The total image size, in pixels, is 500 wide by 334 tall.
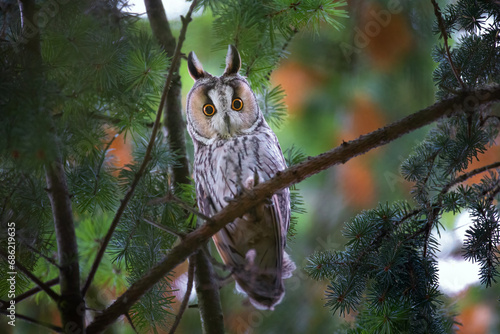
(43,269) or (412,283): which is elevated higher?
(43,269)

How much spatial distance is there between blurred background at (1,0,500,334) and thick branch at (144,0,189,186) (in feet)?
0.96

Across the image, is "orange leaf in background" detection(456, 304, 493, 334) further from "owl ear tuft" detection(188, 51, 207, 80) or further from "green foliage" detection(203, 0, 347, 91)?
"owl ear tuft" detection(188, 51, 207, 80)

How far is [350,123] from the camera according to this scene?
7.36 ft

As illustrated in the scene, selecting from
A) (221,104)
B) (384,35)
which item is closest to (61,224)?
(221,104)

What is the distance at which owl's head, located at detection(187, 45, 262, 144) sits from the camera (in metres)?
1.72

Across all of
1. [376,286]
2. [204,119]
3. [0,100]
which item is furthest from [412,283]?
[0,100]

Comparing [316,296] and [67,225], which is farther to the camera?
[316,296]

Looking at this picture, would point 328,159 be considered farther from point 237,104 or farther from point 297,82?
point 297,82

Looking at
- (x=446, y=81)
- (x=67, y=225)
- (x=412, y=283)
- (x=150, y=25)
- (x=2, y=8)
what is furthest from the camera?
(x=150, y=25)

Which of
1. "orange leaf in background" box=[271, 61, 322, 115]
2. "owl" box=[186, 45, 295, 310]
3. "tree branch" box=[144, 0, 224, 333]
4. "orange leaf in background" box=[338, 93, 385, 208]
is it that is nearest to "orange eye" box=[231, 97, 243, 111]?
"owl" box=[186, 45, 295, 310]

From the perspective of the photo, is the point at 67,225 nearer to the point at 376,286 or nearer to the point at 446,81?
the point at 376,286

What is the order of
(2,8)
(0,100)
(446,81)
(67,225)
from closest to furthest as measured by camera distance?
→ (0,100) < (67,225) < (2,8) < (446,81)

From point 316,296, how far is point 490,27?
1452 mm

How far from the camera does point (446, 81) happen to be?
152cm
